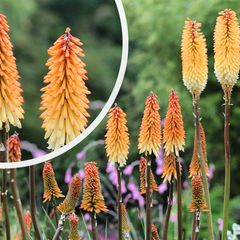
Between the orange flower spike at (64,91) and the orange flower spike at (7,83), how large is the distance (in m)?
0.11

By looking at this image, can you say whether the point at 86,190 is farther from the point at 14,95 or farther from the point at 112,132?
the point at 14,95

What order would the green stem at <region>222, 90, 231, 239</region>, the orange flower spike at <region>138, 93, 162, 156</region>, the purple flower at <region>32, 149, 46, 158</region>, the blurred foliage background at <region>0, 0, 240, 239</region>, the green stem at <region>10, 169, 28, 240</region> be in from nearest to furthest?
the green stem at <region>10, 169, 28, 240</region>, the orange flower spike at <region>138, 93, 162, 156</region>, the green stem at <region>222, 90, 231, 239</region>, the purple flower at <region>32, 149, 46, 158</region>, the blurred foliage background at <region>0, 0, 240, 239</region>

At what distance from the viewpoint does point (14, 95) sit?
2.96 m

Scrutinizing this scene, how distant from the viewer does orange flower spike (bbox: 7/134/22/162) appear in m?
2.92

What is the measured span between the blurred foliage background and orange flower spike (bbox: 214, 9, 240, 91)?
4.96 feet

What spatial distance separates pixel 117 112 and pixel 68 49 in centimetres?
32

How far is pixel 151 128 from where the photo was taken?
2.98 m

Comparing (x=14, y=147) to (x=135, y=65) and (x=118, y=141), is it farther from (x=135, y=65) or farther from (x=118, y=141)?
(x=135, y=65)

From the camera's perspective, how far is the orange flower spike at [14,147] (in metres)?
2.92

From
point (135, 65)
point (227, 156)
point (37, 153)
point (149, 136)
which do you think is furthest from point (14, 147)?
point (135, 65)

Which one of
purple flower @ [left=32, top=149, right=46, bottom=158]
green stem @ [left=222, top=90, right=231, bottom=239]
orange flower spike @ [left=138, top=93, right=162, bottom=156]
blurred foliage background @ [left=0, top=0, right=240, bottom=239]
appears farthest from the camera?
blurred foliage background @ [left=0, top=0, right=240, bottom=239]

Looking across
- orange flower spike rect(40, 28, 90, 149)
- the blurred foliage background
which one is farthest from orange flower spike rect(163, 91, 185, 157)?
the blurred foliage background

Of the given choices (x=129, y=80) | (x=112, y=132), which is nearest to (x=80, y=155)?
(x=112, y=132)

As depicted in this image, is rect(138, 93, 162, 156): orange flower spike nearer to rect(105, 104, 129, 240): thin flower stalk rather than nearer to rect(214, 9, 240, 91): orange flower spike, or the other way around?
rect(105, 104, 129, 240): thin flower stalk
